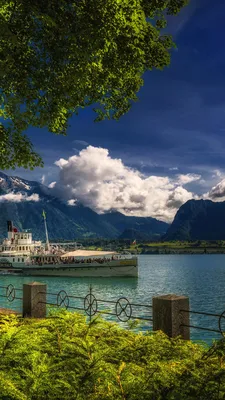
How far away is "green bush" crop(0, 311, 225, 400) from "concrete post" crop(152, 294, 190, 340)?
9.14 feet

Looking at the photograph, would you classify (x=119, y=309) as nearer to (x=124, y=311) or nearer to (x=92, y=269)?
(x=124, y=311)

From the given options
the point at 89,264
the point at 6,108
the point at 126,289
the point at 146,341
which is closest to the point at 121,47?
the point at 6,108

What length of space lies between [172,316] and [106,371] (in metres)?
5.02

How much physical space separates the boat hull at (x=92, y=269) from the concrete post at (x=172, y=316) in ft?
258

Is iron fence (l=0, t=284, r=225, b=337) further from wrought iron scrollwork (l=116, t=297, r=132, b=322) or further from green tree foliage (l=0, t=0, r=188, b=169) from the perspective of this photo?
green tree foliage (l=0, t=0, r=188, b=169)

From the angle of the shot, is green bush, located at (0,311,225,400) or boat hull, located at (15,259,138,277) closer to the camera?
green bush, located at (0,311,225,400)

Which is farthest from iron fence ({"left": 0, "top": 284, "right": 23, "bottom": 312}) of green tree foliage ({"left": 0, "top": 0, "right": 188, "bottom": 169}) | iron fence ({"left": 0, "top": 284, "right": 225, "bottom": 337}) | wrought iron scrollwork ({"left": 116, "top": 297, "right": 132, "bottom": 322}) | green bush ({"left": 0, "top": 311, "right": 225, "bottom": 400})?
green bush ({"left": 0, "top": 311, "right": 225, "bottom": 400})

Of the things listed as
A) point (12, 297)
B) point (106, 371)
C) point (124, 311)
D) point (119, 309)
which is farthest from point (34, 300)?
point (119, 309)

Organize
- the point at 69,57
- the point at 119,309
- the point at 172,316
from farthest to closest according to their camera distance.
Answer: the point at 119,309 → the point at 69,57 → the point at 172,316

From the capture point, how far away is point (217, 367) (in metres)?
4.78

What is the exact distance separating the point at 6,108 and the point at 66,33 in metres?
5.38

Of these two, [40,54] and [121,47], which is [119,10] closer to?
A: [121,47]

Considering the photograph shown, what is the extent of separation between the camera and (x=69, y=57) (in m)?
12.7

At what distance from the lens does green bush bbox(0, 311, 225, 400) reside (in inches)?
165
